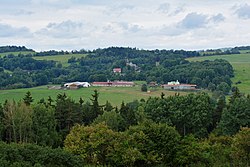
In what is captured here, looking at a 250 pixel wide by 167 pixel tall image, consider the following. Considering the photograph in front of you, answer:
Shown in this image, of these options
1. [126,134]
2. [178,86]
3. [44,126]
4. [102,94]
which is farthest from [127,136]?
[178,86]

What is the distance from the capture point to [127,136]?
146ft

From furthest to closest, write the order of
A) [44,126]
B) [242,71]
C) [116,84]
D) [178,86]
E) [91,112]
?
1. [242,71]
2. [116,84]
3. [178,86]
4. [91,112]
5. [44,126]

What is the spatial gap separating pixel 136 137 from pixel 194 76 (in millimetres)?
102183

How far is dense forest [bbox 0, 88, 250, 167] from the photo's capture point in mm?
37375

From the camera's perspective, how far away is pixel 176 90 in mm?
132125

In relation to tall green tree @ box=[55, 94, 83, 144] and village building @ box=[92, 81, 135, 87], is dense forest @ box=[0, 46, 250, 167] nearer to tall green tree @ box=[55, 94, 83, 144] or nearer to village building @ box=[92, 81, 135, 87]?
tall green tree @ box=[55, 94, 83, 144]

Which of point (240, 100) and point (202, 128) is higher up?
point (240, 100)

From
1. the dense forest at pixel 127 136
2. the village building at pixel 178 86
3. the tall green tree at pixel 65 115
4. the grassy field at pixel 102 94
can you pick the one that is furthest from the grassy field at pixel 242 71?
the tall green tree at pixel 65 115

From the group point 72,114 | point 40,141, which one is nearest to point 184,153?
point 40,141

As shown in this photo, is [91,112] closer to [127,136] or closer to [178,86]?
[127,136]

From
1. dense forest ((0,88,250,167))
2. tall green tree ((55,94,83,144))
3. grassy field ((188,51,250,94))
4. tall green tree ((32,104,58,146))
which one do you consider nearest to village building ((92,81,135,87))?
grassy field ((188,51,250,94))

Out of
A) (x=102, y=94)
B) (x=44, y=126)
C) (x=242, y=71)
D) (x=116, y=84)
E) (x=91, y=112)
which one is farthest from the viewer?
(x=242, y=71)

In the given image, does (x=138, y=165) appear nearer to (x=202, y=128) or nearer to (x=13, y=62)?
(x=202, y=128)

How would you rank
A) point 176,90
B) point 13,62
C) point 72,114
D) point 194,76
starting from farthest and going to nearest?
point 13,62, point 194,76, point 176,90, point 72,114
